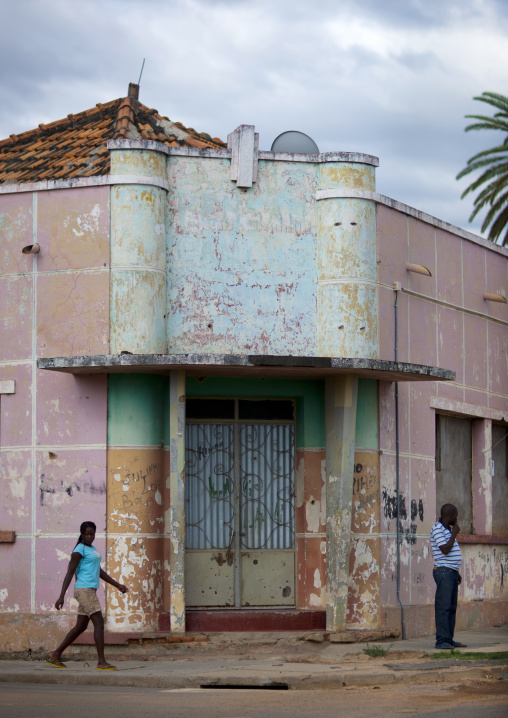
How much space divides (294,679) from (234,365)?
3.48 m

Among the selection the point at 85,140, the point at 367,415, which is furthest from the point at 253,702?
the point at 85,140

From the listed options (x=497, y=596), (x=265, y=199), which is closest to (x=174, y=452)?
(x=265, y=199)

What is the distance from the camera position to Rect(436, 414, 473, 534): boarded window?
16234 mm

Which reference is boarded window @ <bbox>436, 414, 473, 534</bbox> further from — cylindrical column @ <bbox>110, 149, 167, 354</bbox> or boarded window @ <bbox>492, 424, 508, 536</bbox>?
cylindrical column @ <bbox>110, 149, 167, 354</bbox>

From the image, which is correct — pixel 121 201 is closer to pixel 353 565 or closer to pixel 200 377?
pixel 200 377

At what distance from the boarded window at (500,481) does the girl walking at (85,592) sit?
24.8 ft

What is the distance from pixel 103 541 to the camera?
42.8 feet

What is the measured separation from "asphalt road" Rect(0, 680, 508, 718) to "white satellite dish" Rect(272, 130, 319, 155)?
22.8ft

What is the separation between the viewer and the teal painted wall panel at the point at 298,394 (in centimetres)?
1380

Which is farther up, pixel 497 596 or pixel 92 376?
pixel 92 376

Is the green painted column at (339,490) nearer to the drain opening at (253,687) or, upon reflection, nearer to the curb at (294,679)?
the curb at (294,679)

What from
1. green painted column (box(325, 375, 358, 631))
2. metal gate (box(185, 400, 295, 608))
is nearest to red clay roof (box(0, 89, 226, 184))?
metal gate (box(185, 400, 295, 608))

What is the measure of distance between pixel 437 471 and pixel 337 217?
423 centimetres

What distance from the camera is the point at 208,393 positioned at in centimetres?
1375
